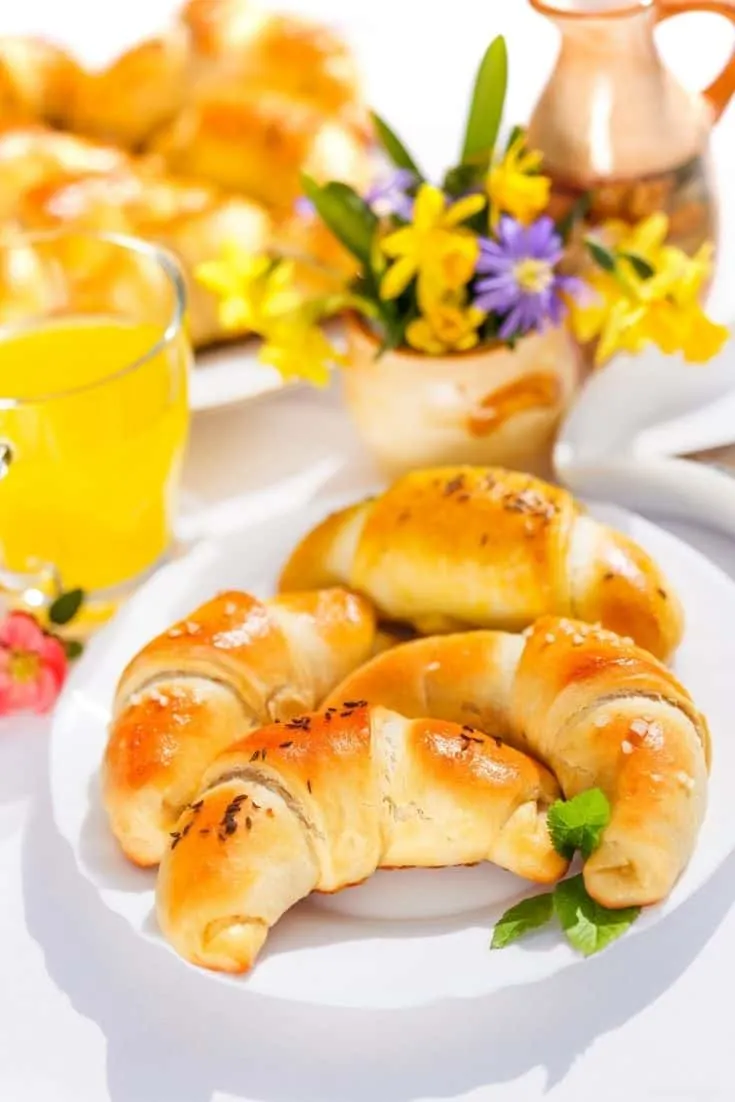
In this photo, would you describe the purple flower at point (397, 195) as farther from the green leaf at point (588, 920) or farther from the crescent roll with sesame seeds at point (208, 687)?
the green leaf at point (588, 920)

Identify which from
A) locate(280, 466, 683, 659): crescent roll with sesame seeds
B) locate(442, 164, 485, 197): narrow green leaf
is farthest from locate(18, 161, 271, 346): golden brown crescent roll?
locate(280, 466, 683, 659): crescent roll with sesame seeds

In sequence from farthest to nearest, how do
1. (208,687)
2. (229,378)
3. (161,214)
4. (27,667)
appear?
(161,214)
(229,378)
(27,667)
(208,687)

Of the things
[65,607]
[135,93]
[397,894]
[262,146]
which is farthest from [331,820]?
[135,93]

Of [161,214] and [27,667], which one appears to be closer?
[27,667]

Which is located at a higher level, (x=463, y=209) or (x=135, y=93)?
(x=463, y=209)

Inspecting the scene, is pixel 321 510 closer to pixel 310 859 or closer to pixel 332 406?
pixel 332 406

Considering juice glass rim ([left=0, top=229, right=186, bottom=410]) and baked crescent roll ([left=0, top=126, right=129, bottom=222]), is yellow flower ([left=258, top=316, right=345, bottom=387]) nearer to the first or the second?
juice glass rim ([left=0, top=229, right=186, bottom=410])

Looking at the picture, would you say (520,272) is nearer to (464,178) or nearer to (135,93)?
(464,178)
